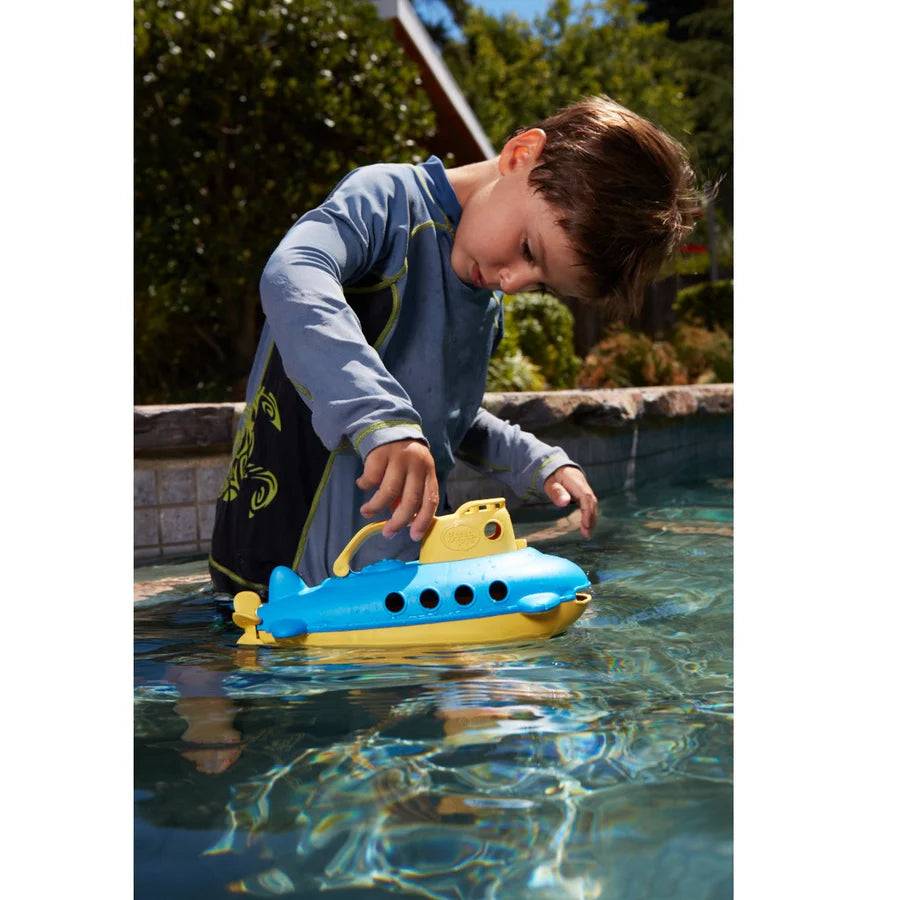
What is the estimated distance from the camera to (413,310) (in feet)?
6.93

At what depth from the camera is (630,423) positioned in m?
5.37

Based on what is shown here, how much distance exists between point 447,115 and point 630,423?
3.67 metres

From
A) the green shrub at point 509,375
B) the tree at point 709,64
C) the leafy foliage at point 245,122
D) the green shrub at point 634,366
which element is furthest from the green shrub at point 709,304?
the leafy foliage at point 245,122

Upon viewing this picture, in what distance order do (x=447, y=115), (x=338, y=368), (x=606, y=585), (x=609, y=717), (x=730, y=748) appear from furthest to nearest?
(x=447, y=115), (x=606, y=585), (x=338, y=368), (x=609, y=717), (x=730, y=748)

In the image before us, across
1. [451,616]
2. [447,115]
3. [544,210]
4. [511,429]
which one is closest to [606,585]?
[511,429]

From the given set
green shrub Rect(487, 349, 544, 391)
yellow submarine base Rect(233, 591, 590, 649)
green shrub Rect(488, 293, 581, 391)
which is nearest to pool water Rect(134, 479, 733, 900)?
yellow submarine base Rect(233, 591, 590, 649)

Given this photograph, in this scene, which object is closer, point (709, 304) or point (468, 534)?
point (468, 534)

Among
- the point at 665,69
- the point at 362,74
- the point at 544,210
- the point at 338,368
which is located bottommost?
the point at 338,368

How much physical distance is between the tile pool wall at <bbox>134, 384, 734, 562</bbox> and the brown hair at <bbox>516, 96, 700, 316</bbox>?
2.06 m

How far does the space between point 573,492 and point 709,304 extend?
36.1 feet

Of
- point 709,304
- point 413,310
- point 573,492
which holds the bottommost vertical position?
point 573,492

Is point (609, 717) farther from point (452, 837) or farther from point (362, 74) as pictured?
point (362, 74)

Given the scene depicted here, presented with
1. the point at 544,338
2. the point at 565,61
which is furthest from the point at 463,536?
the point at 565,61

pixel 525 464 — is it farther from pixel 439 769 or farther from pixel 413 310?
pixel 439 769
